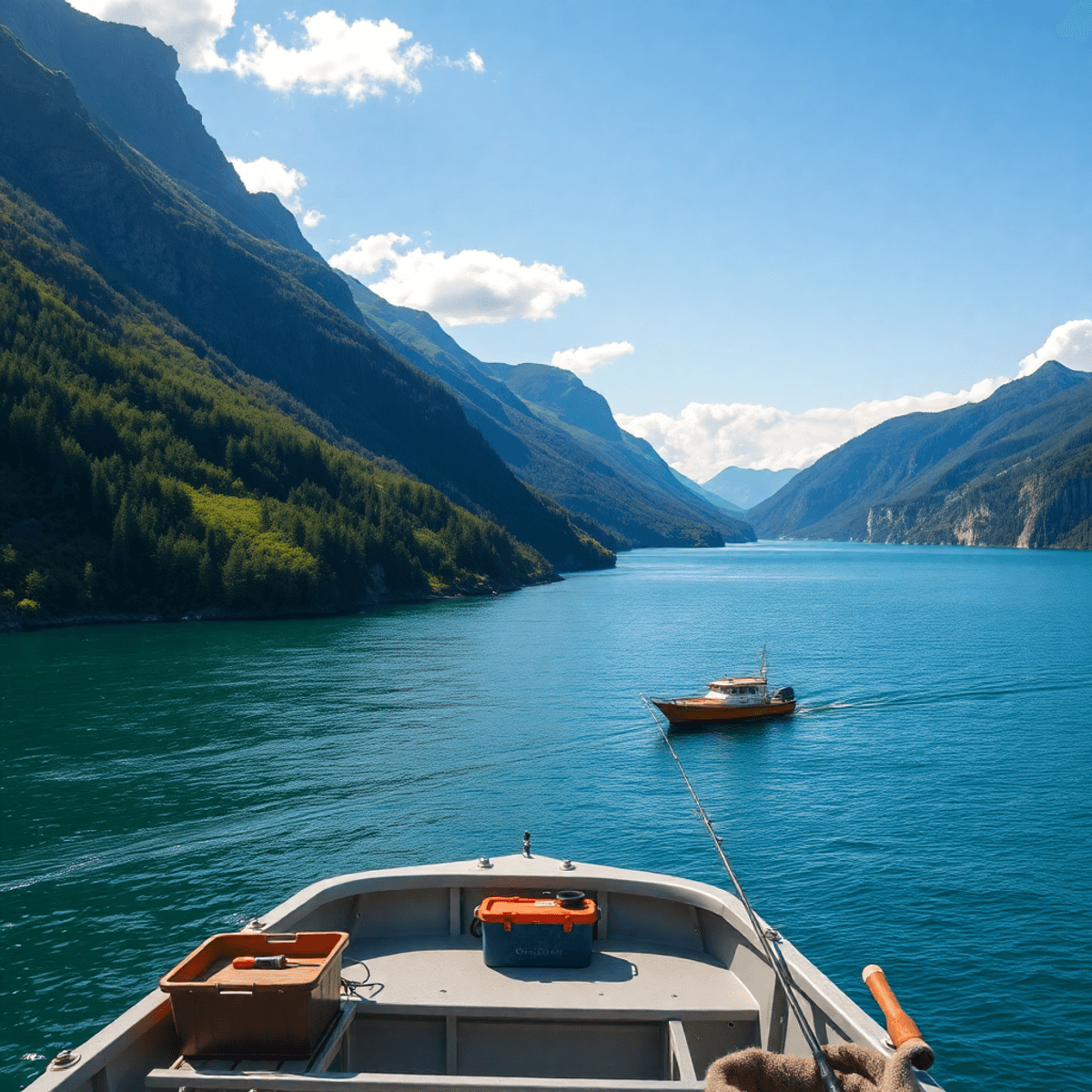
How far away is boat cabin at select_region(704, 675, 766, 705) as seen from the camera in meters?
63.4

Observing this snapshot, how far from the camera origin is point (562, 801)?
4288cm

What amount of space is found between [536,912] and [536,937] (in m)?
0.39

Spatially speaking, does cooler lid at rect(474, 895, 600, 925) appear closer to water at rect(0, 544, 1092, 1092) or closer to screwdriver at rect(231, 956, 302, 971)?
screwdriver at rect(231, 956, 302, 971)

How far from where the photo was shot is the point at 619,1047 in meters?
11.9

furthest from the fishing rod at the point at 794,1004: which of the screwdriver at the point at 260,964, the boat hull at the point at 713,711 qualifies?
the boat hull at the point at 713,711

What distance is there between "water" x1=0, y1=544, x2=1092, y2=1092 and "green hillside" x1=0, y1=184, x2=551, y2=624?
33.8 m

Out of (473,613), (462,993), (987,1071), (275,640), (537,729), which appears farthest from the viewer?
(473,613)

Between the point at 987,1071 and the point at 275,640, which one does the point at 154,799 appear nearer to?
the point at 987,1071

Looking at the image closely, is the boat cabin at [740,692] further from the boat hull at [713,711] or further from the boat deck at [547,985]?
the boat deck at [547,985]

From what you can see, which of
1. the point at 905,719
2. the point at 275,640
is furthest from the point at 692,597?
the point at 905,719

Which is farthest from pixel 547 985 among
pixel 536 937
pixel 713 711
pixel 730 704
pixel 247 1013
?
pixel 730 704

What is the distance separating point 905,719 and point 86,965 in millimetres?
55868

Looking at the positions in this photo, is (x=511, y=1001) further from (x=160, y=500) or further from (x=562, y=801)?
(x=160, y=500)

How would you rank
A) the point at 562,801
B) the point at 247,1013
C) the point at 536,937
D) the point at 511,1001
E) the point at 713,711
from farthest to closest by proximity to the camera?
1. the point at 713,711
2. the point at 562,801
3. the point at 536,937
4. the point at 511,1001
5. the point at 247,1013
